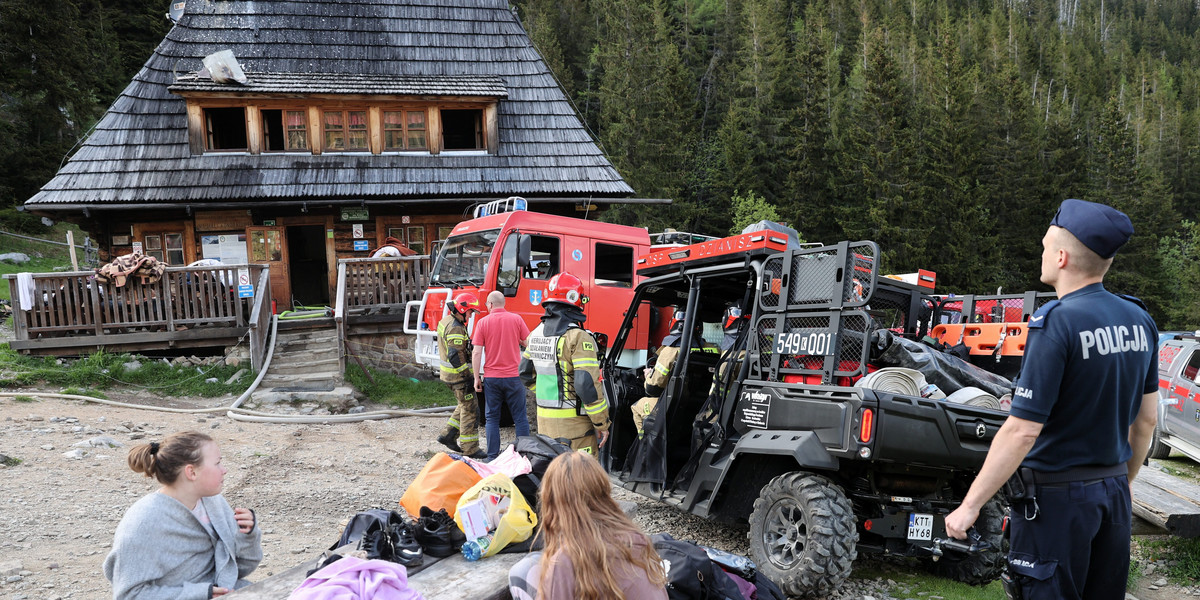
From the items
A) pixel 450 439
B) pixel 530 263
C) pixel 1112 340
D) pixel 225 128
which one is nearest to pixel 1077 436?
pixel 1112 340

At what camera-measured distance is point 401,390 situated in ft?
39.3

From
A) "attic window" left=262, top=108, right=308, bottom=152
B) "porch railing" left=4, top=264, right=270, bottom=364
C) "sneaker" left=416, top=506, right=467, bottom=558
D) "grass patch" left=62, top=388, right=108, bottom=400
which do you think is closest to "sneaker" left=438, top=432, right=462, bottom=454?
"sneaker" left=416, top=506, right=467, bottom=558

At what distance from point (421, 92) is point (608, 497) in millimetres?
15732

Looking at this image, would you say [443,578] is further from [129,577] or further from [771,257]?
[771,257]

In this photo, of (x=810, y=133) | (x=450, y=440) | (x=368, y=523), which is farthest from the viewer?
(x=810, y=133)

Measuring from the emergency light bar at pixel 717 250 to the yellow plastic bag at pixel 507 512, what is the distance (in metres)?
2.33

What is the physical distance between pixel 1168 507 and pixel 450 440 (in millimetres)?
6714

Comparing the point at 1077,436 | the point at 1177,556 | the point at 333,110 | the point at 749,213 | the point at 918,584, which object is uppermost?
the point at 333,110

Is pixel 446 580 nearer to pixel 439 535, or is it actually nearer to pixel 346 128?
pixel 439 535

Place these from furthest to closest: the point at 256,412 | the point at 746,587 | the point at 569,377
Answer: the point at 256,412, the point at 569,377, the point at 746,587

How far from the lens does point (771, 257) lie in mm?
4914

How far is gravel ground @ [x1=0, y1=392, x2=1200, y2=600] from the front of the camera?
507cm

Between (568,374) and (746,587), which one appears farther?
(568,374)

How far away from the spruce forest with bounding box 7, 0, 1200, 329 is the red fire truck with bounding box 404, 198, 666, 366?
2002 cm
